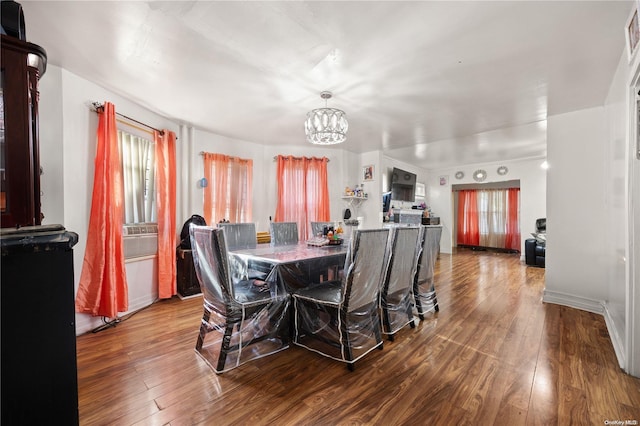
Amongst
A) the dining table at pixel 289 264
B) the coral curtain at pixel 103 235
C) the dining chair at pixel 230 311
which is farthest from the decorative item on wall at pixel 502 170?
the coral curtain at pixel 103 235

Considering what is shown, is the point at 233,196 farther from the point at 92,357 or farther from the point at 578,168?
the point at 578,168

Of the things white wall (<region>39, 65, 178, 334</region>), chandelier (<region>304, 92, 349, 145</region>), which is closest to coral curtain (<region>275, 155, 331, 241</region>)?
chandelier (<region>304, 92, 349, 145</region>)

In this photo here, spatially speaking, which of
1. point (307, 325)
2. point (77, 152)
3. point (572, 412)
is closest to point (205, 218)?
point (77, 152)

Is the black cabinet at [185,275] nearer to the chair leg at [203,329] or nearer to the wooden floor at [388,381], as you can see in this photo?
the wooden floor at [388,381]

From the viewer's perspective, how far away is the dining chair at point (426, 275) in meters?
2.77

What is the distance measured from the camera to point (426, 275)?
2836 millimetres

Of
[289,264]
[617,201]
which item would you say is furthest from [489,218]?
[289,264]

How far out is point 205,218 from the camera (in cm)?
397

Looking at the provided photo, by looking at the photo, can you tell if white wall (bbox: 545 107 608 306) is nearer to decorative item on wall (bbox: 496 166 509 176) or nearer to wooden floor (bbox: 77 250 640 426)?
wooden floor (bbox: 77 250 640 426)

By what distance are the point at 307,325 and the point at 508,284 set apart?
3.60 metres

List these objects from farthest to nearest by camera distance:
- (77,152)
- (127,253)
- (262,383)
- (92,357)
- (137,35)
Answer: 1. (127,253)
2. (77,152)
3. (92,357)
4. (137,35)
5. (262,383)

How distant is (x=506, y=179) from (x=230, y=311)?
7.41m

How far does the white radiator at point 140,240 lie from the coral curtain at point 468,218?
27.3 feet

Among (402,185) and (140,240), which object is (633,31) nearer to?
(140,240)
